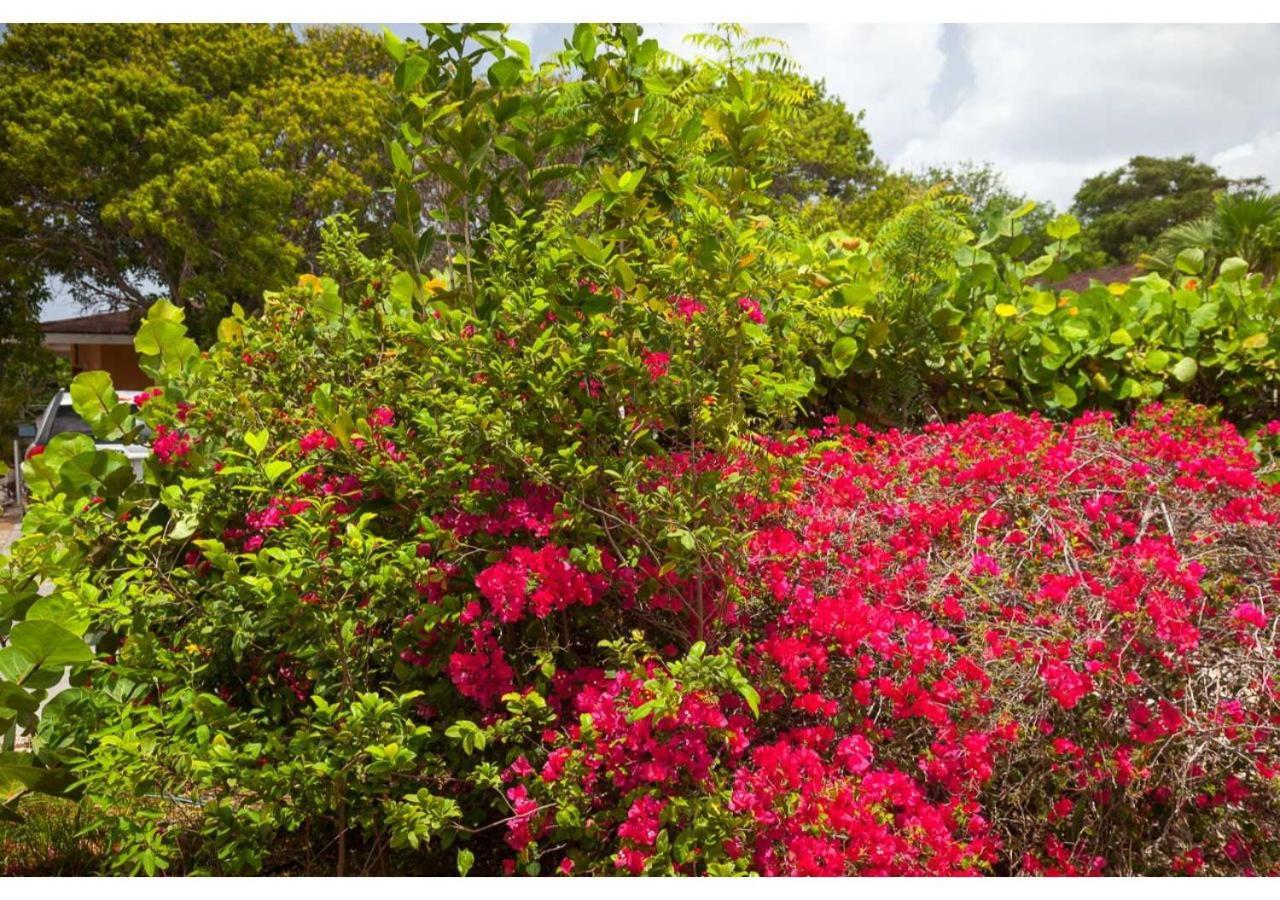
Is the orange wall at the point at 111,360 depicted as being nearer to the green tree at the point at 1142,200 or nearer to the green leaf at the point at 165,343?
the green leaf at the point at 165,343

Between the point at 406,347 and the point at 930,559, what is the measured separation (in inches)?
76.3

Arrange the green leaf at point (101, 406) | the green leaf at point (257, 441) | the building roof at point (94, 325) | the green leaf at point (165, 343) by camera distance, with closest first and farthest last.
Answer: the green leaf at point (257, 441) → the green leaf at point (101, 406) → the green leaf at point (165, 343) → the building roof at point (94, 325)

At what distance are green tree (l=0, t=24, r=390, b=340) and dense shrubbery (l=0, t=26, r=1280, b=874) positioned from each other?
14.8 metres

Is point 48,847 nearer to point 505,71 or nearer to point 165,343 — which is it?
point 165,343

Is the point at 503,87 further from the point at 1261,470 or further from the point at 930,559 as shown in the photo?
the point at 1261,470

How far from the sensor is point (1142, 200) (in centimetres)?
4497

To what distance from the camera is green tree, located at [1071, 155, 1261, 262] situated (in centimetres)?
4069

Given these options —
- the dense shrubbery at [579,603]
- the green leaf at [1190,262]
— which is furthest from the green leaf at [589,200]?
the green leaf at [1190,262]

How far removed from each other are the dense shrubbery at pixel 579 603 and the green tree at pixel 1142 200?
135 feet

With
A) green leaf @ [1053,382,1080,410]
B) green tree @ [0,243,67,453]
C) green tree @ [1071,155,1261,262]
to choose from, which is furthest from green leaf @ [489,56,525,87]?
green tree @ [1071,155,1261,262]

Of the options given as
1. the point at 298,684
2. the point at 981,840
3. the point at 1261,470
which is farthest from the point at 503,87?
the point at 1261,470

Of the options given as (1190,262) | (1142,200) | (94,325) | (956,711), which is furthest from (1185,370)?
(1142,200)

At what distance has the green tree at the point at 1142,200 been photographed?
40688 millimetres

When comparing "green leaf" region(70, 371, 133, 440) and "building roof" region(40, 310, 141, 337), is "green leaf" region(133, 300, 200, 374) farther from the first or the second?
"building roof" region(40, 310, 141, 337)
